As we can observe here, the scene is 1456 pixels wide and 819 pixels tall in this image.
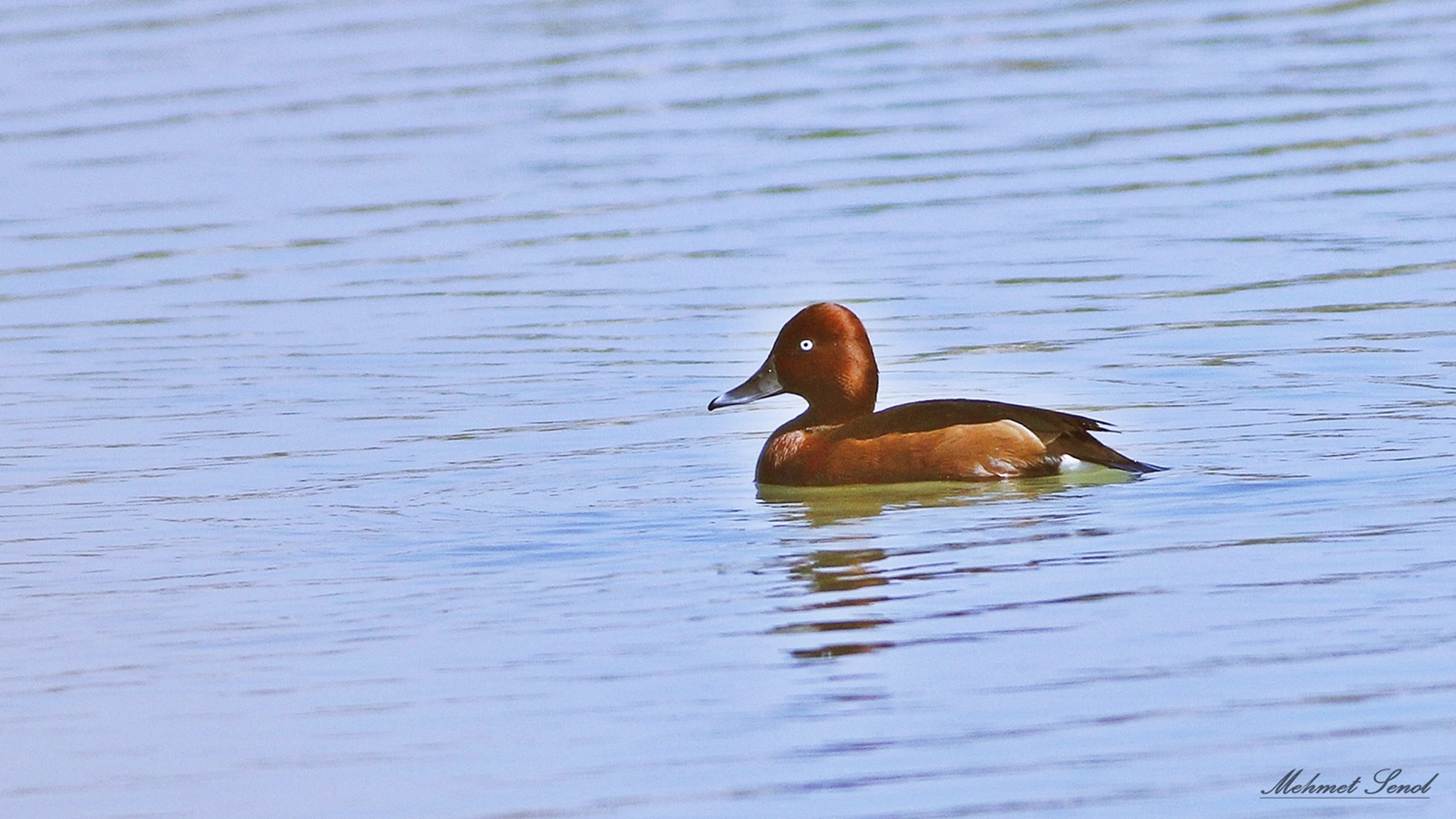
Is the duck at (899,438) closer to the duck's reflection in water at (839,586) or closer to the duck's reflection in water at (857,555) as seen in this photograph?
the duck's reflection in water at (857,555)

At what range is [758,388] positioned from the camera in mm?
10930

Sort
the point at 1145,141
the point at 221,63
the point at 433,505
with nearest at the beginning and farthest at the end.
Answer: the point at 433,505 → the point at 1145,141 → the point at 221,63

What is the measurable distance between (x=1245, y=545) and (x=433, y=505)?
10.0 ft

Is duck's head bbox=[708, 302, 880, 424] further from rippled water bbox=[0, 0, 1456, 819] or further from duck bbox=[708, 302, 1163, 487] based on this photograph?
rippled water bbox=[0, 0, 1456, 819]

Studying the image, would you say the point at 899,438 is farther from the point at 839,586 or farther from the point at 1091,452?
the point at 839,586

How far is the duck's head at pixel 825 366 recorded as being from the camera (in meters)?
10.7

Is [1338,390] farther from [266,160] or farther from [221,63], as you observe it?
[221,63]

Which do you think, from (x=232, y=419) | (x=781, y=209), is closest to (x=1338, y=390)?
(x=232, y=419)

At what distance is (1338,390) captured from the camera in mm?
11297

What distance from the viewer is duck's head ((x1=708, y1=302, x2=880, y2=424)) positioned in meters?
10.7

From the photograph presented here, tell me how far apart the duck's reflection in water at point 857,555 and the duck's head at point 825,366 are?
1.95 feet

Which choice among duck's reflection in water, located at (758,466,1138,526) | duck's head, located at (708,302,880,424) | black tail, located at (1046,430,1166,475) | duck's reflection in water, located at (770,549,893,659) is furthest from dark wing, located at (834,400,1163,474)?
duck's reflection in water, located at (770,549,893,659)

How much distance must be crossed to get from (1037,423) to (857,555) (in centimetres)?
138

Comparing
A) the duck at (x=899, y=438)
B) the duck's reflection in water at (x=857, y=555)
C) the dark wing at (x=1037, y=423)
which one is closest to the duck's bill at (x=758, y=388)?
the duck at (x=899, y=438)
